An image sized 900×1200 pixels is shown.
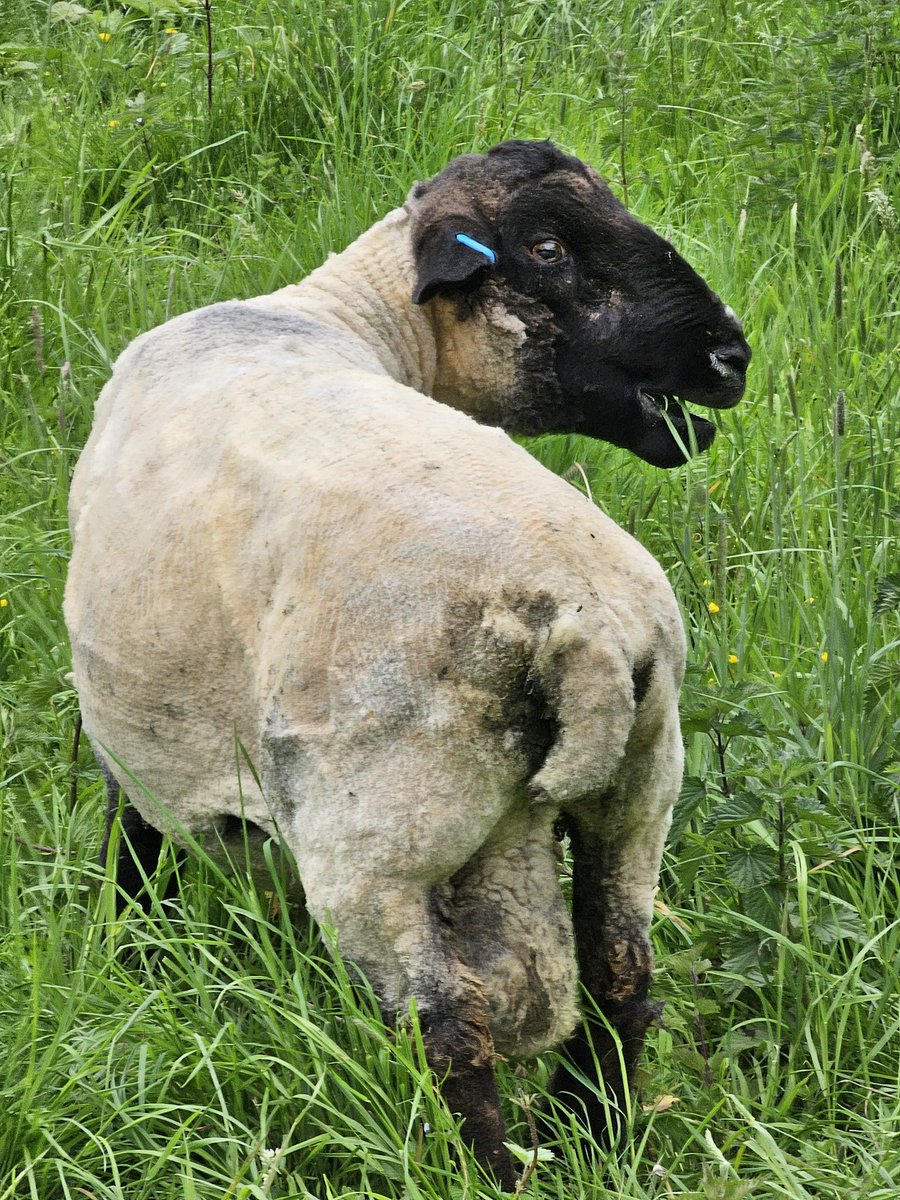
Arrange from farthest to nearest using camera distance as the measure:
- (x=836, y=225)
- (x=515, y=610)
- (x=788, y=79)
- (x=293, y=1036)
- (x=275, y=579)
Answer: (x=788, y=79) < (x=836, y=225) < (x=293, y=1036) < (x=275, y=579) < (x=515, y=610)

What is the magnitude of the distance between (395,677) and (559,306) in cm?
156

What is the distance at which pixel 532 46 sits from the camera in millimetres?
6996

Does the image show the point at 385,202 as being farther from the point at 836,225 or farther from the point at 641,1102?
the point at 641,1102

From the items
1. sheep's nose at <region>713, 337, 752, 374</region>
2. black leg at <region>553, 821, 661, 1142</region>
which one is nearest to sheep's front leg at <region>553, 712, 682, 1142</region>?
black leg at <region>553, 821, 661, 1142</region>

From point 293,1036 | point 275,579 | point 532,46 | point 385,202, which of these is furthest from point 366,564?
point 532,46

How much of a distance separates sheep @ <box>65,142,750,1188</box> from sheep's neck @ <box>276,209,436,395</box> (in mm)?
295

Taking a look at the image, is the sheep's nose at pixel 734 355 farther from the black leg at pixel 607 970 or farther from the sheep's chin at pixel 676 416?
the black leg at pixel 607 970

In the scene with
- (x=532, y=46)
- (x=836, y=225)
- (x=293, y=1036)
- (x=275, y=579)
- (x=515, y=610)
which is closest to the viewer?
(x=515, y=610)

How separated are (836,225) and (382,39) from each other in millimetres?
2049

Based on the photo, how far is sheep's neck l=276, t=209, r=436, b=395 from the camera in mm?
3439

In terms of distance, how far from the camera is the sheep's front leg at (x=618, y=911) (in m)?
2.38

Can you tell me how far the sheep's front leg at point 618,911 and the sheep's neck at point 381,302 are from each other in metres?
1.35

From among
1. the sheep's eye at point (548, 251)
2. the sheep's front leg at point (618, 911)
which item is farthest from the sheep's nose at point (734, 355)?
the sheep's front leg at point (618, 911)

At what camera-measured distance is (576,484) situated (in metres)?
4.42
